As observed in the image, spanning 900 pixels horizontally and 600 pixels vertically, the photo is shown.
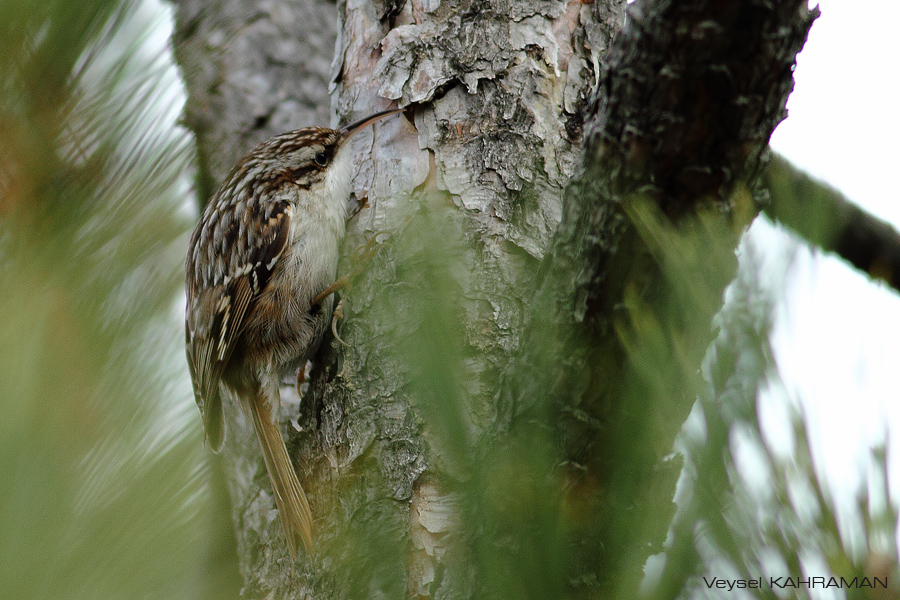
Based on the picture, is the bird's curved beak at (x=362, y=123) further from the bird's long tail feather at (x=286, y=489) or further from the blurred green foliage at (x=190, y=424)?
the blurred green foliage at (x=190, y=424)

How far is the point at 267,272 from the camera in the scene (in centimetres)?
225

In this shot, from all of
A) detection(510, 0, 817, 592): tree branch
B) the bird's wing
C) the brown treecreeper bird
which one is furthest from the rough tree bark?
the bird's wing

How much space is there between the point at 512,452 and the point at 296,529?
1.23 metres

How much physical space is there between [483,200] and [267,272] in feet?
2.78

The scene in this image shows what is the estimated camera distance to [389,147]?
1.92 meters

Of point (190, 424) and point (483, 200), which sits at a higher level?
point (190, 424)

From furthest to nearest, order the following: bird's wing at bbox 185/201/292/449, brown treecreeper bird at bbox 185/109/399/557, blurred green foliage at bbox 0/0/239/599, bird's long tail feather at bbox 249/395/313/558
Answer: bird's wing at bbox 185/201/292/449
brown treecreeper bird at bbox 185/109/399/557
bird's long tail feather at bbox 249/395/313/558
blurred green foliage at bbox 0/0/239/599

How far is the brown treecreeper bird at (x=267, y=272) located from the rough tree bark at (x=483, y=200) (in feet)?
0.43

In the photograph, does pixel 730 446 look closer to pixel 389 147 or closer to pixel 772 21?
pixel 772 21

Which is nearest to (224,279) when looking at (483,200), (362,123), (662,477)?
(362,123)

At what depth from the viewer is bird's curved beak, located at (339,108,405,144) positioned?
6.32 ft

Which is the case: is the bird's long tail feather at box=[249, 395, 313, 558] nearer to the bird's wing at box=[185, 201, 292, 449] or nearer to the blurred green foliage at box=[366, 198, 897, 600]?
the bird's wing at box=[185, 201, 292, 449]

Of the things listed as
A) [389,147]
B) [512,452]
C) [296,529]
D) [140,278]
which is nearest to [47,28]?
[140,278]

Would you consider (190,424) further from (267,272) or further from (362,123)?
(267,272)
